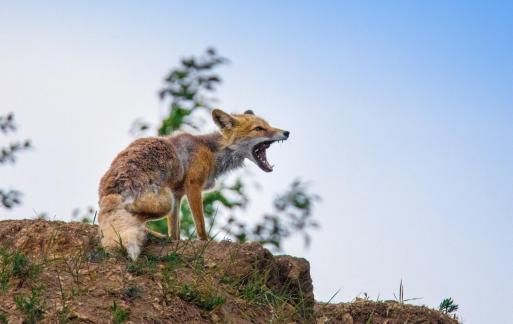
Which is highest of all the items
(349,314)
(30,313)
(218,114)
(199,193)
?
(218,114)

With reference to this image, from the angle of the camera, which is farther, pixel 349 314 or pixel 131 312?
pixel 349 314

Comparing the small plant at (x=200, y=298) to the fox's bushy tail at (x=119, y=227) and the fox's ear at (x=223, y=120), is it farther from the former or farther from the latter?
the fox's ear at (x=223, y=120)

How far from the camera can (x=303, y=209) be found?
19.9m

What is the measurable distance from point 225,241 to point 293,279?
0.87m

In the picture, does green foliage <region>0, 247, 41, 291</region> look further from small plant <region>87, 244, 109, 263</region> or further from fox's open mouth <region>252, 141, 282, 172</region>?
fox's open mouth <region>252, 141, 282, 172</region>

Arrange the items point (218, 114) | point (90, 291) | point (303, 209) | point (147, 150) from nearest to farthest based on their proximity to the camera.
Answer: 1. point (90, 291)
2. point (147, 150)
3. point (218, 114)
4. point (303, 209)

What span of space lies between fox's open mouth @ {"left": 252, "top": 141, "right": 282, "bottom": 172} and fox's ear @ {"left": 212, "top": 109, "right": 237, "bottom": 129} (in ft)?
1.62

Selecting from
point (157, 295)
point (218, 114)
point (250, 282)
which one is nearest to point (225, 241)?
point (250, 282)

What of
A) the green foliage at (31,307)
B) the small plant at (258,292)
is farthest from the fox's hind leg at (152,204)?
the green foliage at (31,307)

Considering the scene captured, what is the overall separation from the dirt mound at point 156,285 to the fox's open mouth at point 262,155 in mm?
3166

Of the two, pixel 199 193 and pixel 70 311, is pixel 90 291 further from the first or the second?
pixel 199 193

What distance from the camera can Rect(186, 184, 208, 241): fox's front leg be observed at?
11.1m

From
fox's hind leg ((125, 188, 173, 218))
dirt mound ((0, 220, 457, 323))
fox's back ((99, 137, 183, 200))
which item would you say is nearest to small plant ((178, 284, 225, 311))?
dirt mound ((0, 220, 457, 323))

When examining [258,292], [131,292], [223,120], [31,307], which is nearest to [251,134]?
[223,120]
